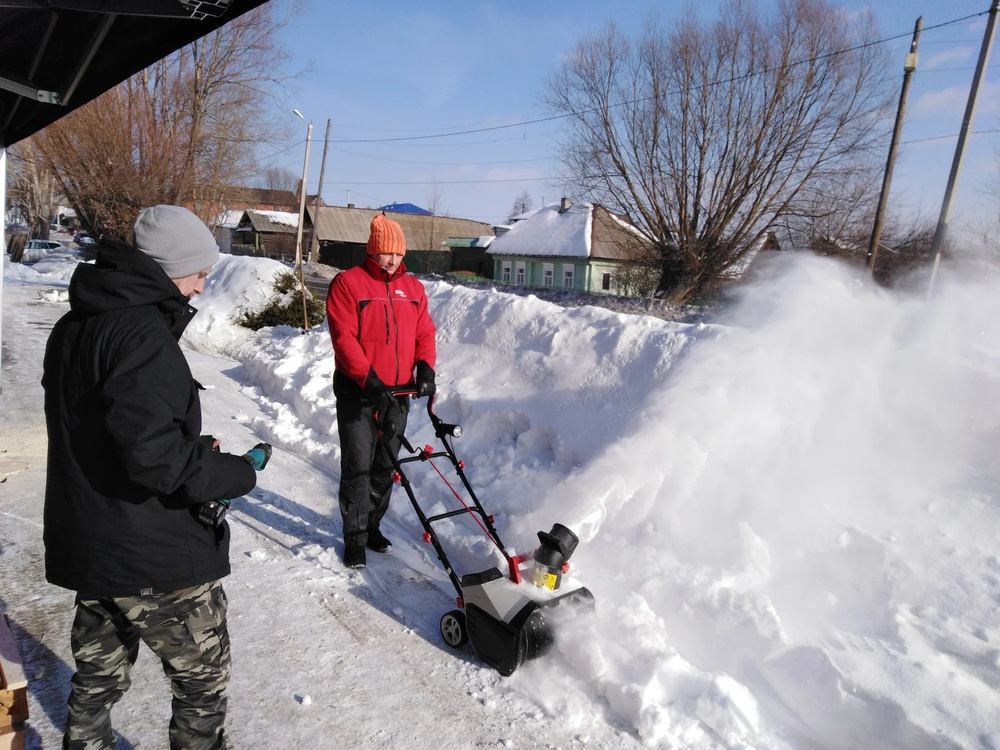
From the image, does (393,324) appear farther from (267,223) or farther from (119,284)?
(267,223)

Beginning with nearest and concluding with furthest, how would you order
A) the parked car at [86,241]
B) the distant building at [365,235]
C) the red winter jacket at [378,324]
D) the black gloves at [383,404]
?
the black gloves at [383,404]
the red winter jacket at [378,324]
the parked car at [86,241]
the distant building at [365,235]

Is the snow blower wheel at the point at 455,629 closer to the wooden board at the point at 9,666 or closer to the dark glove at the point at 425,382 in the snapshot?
the dark glove at the point at 425,382

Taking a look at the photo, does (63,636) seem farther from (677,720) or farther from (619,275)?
(619,275)

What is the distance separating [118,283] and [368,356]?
7.02 feet

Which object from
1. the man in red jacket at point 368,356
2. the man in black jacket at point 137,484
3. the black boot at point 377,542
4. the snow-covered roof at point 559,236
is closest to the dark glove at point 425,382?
the man in red jacket at point 368,356

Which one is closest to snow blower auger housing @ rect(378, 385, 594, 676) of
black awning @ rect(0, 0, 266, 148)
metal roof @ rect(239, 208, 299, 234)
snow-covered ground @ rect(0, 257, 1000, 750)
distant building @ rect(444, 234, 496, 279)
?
snow-covered ground @ rect(0, 257, 1000, 750)

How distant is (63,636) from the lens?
3.09 m

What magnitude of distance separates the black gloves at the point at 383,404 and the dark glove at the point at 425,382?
0.54ft

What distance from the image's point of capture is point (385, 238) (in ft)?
12.7

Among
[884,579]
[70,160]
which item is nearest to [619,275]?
[70,160]

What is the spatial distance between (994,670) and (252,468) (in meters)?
3.12

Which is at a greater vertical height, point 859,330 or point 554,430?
point 859,330

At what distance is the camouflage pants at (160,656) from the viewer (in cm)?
199

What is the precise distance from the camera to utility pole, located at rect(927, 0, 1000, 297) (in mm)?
12648
